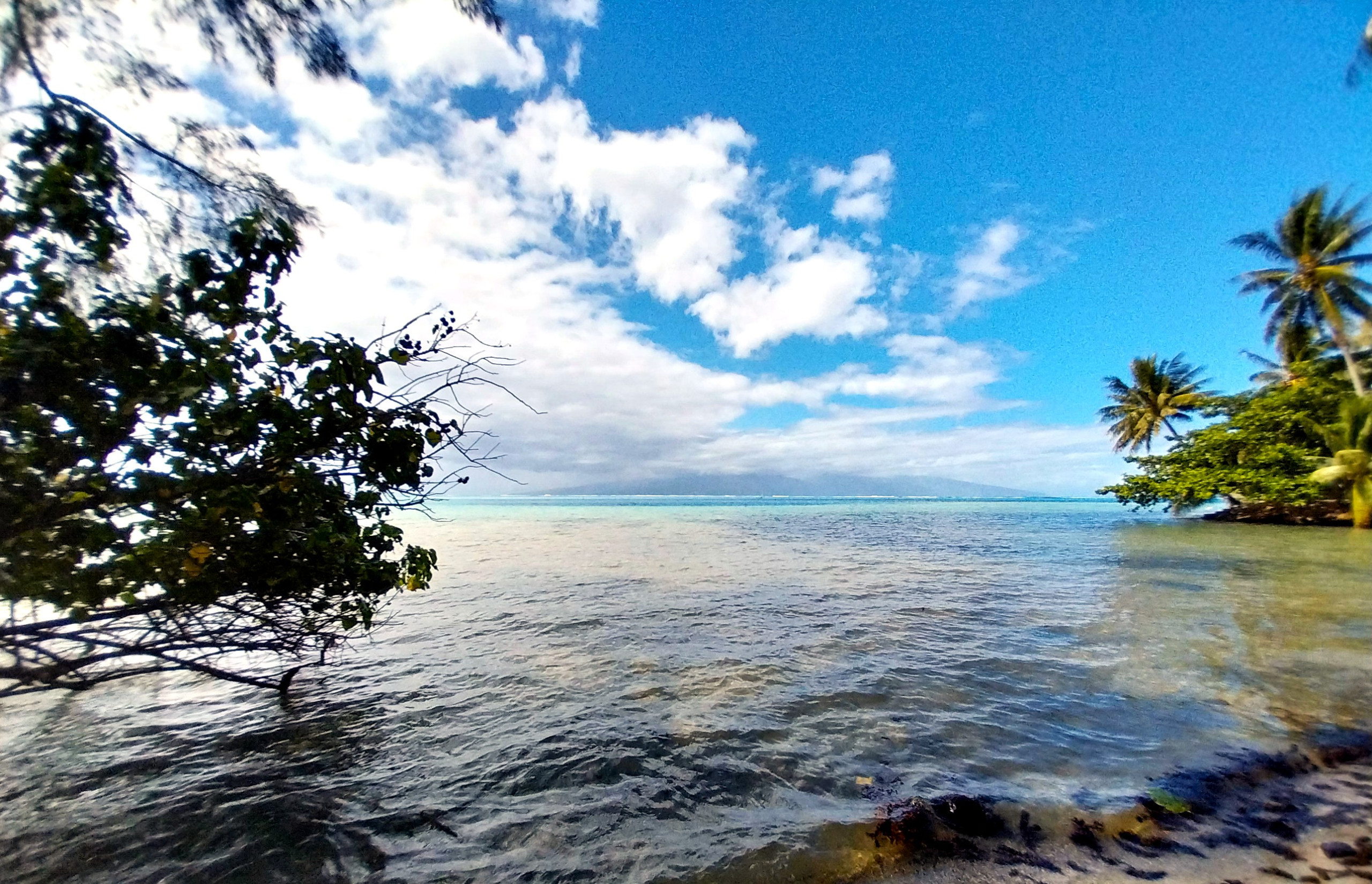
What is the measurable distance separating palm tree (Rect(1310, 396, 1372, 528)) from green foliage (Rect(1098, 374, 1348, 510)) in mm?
1541

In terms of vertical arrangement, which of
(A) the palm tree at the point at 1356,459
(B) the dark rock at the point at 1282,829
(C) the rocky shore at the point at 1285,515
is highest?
(A) the palm tree at the point at 1356,459

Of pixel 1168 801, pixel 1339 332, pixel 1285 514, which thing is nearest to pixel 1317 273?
pixel 1339 332

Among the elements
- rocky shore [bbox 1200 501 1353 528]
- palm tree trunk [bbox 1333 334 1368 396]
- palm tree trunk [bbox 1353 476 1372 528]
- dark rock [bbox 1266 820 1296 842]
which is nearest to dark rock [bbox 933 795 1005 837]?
dark rock [bbox 1266 820 1296 842]

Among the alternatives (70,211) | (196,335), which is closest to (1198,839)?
(196,335)

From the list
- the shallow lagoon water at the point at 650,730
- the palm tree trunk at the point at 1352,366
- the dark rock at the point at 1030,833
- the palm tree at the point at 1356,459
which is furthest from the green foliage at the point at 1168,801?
the palm tree trunk at the point at 1352,366

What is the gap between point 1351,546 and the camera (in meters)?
18.6

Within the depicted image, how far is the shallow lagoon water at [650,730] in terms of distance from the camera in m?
3.80

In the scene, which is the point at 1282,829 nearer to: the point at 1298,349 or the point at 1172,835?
the point at 1172,835

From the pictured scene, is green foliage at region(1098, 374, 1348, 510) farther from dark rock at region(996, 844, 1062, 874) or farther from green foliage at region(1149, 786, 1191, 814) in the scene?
dark rock at region(996, 844, 1062, 874)

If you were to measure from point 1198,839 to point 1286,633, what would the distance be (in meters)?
7.87

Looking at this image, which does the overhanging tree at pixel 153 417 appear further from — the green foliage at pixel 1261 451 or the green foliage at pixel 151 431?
the green foliage at pixel 1261 451

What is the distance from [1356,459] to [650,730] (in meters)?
35.3

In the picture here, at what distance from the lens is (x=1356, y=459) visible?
2328 cm

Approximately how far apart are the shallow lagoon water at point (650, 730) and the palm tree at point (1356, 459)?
18.9 metres
